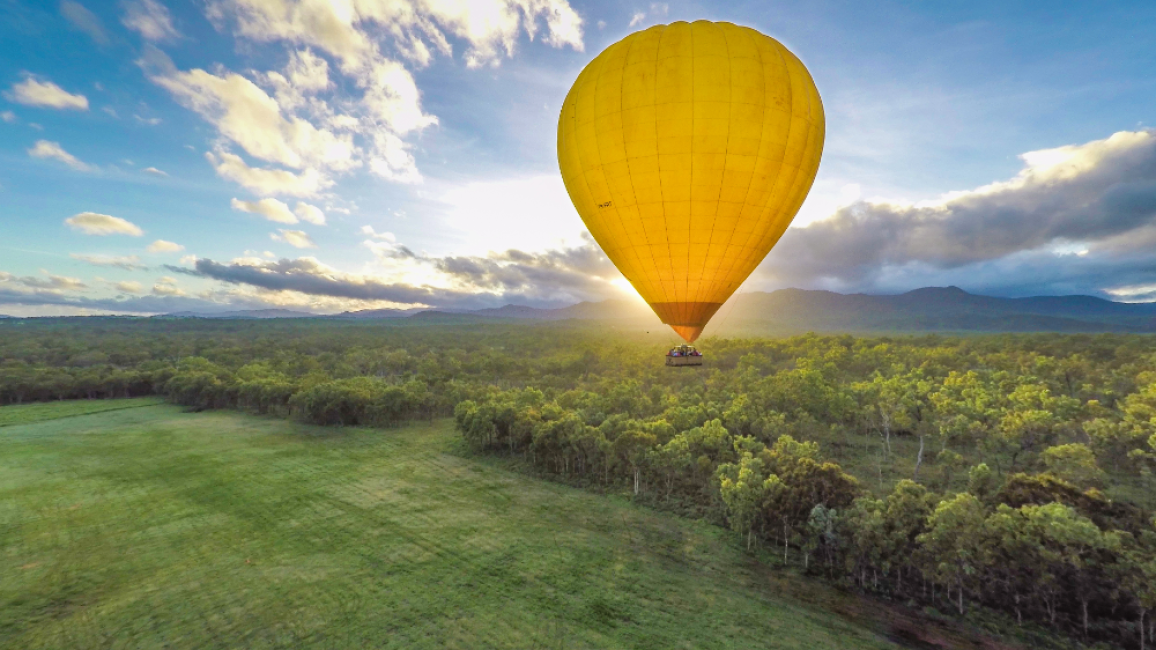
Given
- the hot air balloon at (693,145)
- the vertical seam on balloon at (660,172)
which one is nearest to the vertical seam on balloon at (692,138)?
the hot air balloon at (693,145)

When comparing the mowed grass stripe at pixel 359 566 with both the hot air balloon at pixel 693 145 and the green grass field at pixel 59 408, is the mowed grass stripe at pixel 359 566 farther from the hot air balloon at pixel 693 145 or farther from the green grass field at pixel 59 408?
the green grass field at pixel 59 408

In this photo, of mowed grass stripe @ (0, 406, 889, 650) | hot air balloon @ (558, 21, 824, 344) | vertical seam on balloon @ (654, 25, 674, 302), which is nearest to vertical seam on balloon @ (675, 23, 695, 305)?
hot air balloon @ (558, 21, 824, 344)

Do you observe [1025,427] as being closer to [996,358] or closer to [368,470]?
[996,358]

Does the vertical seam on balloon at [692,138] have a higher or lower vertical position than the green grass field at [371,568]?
higher

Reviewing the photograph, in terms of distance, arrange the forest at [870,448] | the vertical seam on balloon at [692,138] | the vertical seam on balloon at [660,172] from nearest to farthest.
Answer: the vertical seam on balloon at [692,138] < the vertical seam on balloon at [660,172] < the forest at [870,448]

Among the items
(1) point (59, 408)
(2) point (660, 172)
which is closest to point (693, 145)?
(2) point (660, 172)

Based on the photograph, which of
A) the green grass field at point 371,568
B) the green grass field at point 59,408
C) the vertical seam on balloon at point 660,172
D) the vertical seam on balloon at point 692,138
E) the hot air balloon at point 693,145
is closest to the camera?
the vertical seam on balloon at point 692,138
